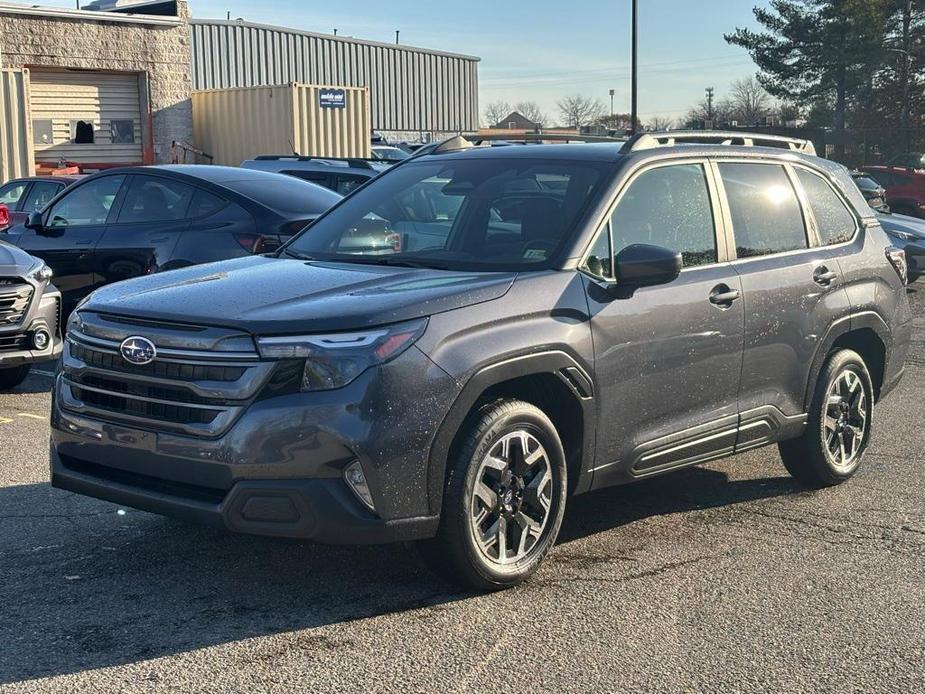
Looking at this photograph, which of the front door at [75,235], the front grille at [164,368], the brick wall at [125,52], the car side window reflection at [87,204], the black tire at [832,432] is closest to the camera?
the front grille at [164,368]

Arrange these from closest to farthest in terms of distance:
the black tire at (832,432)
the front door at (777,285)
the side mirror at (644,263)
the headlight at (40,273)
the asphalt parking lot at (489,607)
→ the asphalt parking lot at (489,607) < the side mirror at (644,263) < the front door at (777,285) < the black tire at (832,432) < the headlight at (40,273)

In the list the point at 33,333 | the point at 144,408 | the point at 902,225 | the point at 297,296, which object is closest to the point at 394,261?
the point at 297,296

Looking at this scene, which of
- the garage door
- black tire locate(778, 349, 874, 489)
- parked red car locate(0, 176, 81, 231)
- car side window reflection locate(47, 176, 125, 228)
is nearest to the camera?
black tire locate(778, 349, 874, 489)

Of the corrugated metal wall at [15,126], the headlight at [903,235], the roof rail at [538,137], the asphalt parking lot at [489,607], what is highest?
the corrugated metal wall at [15,126]

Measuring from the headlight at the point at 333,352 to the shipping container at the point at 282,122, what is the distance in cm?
2249

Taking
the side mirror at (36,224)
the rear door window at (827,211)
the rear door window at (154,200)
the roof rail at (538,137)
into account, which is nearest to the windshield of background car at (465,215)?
the roof rail at (538,137)

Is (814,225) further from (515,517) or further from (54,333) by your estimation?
(54,333)

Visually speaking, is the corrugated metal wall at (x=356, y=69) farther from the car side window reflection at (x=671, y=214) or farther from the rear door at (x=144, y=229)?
the car side window reflection at (x=671, y=214)

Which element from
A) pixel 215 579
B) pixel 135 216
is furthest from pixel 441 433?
pixel 135 216

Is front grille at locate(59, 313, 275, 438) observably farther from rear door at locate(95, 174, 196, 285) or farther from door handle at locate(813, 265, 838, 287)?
rear door at locate(95, 174, 196, 285)

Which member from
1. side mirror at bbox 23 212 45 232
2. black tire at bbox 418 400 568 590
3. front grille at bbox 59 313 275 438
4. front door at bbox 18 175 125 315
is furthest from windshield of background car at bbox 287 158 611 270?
side mirror at bbox 23 212 45 232

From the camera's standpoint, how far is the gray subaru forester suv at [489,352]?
420cm

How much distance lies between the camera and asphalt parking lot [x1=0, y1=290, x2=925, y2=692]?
3.92m

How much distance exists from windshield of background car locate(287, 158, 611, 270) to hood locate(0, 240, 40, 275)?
11.8 ft
